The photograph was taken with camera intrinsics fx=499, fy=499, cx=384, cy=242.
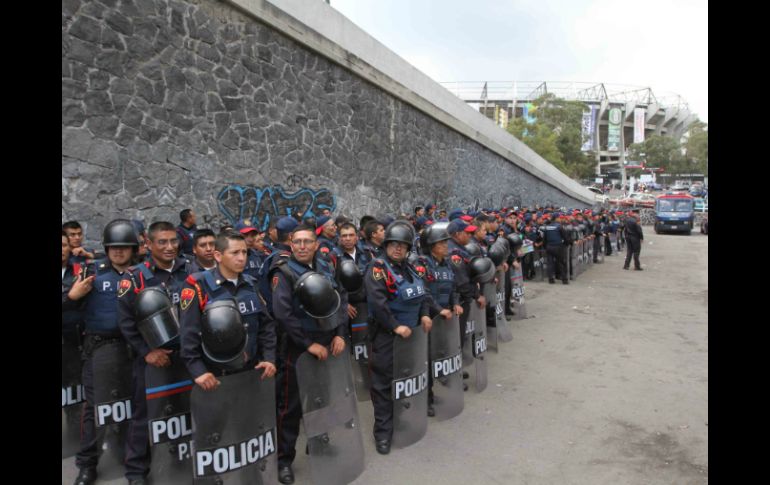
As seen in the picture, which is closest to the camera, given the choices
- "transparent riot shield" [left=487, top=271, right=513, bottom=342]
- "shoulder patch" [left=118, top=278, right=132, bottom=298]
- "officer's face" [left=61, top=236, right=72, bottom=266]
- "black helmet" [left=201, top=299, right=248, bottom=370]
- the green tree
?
"black helmet" [left=201, top=299, right=248, bottom=370]

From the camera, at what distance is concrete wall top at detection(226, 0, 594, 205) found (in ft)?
33.4

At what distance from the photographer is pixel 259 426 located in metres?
3.28

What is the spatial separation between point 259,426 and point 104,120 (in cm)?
576

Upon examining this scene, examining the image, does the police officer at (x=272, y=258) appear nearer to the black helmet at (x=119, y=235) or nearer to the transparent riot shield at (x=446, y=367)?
the black helmet at (x=119, y=235)

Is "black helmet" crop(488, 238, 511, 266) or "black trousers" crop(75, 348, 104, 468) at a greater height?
"black helmet" crop(488, 238, 511, 266)

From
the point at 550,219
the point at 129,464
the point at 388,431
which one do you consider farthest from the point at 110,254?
the point at 550,219

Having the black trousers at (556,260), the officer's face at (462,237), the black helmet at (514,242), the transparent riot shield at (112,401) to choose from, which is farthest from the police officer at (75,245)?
the black trousers at (556,260)

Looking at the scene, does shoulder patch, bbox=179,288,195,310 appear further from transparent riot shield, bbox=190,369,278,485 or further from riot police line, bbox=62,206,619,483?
transparent riot shield, bbox=190,369,278,485

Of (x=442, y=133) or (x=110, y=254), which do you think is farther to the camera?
(x=442, y=133)

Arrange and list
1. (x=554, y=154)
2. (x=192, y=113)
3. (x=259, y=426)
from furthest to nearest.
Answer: (x=554, y=154) < (x=192, y=113) < (x=259, y=426)

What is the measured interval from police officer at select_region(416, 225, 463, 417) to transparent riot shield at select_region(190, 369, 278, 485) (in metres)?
2.14

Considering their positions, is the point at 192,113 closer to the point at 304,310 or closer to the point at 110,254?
the point at 110,254

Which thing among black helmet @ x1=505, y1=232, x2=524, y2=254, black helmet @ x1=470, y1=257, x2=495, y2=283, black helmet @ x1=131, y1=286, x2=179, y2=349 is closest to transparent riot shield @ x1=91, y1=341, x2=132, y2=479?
black helmet @ x1=131, y1=286, x2=179, y2=349

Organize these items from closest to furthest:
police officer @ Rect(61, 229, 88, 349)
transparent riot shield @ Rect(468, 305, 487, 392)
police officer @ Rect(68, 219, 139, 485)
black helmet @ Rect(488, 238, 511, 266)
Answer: police officer @ Rect(68, 219, 139, 485) < police officer @ Rect(61, 229, 88, 349) < transparent riot shield @ Rect(468, 305, 487, 392) < black helmet @ Rect(488, 238, 511, 266)
